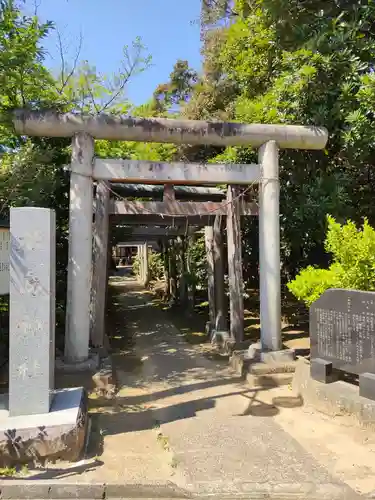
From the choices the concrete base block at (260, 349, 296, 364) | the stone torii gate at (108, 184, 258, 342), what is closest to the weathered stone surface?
the concrete base block at (260, 349, 296, 364)

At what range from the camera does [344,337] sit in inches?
229

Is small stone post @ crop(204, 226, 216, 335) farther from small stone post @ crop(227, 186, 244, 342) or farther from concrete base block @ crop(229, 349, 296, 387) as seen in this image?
concrete base block @ crop(229, 349, 296, 387)

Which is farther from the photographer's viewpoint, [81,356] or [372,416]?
[81,356]

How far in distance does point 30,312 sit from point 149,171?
348cm

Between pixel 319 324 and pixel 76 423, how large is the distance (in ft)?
12.5

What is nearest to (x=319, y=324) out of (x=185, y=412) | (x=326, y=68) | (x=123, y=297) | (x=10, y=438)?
(x=185, y=412)

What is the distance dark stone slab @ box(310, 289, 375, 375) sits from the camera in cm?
540

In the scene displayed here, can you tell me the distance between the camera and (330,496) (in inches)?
144

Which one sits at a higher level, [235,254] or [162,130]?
[162,130]

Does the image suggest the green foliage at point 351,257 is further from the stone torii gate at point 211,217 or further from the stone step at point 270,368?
the stone torii gate at point 211,217

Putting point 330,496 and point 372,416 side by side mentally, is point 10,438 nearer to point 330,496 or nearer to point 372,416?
point 330,496

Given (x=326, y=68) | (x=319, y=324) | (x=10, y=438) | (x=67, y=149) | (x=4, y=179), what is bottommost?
(x=10, y=438)

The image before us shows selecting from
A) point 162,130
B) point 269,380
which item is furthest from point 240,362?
point 162,130

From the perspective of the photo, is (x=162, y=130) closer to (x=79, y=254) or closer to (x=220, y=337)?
(x=79, y=254)
